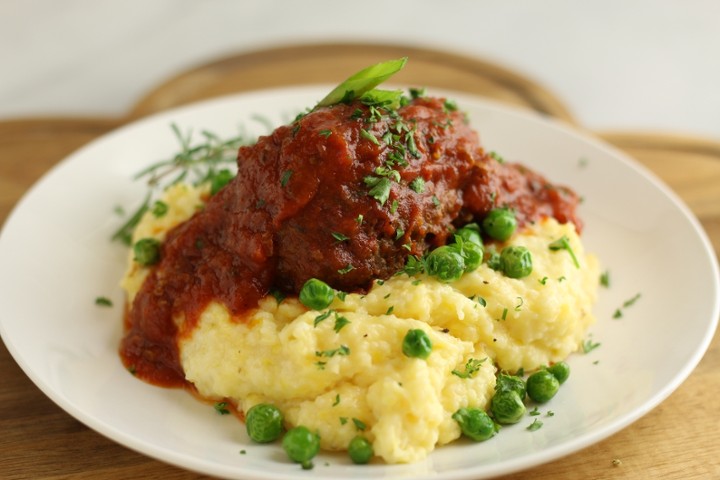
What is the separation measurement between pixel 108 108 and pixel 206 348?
26.7 ft

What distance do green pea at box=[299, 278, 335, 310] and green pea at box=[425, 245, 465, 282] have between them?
2.49 ft

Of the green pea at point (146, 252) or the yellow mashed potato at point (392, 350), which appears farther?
the green pea at point (146, 252)

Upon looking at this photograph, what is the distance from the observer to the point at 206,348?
5.89m

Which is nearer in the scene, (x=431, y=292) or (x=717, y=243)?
(x=431, y=292)

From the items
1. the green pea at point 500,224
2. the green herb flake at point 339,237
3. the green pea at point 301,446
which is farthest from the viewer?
the green pea at point 500,224

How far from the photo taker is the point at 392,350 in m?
5.47

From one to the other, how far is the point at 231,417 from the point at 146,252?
5.62 feet

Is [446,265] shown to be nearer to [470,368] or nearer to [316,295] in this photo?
[470,368]

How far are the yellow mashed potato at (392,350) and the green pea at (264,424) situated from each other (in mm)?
139

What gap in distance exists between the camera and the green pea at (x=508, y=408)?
5.42m

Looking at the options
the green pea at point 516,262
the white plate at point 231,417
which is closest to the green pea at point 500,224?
the green pea at point 516,262

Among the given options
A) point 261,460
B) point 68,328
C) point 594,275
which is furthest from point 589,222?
point 68,328

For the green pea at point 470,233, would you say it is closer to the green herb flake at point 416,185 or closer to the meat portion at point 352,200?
the meat portion at point 352,200

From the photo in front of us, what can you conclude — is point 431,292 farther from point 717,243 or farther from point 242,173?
point 717,243
